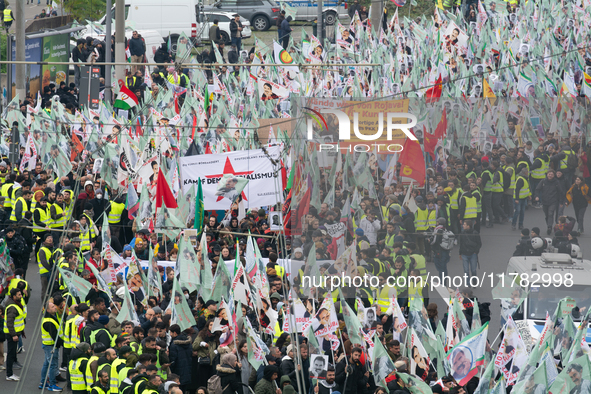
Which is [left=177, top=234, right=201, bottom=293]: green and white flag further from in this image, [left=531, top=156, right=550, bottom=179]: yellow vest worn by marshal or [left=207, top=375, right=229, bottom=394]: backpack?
[left=531, top=156, right=550, bottom=179]: yellow vest worn by marshal

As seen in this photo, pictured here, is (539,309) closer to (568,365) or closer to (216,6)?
(568,365)

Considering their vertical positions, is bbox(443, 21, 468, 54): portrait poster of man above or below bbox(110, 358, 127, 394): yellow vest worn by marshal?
above

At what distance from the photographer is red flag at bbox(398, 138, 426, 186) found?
11.6 metres

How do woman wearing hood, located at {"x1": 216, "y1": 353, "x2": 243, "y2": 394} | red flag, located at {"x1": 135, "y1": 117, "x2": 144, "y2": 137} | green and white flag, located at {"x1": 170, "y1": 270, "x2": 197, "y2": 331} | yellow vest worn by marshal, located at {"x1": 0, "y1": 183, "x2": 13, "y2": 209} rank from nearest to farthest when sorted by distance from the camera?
woman wearing hood, located at {"x1": 216, "y1": 353, "x2": 243, "y2": 394}
green and white flag, located at {"x1": 170, "y1": 270, "x2": 197, "y2": 331}
yellow vest worn by marshal, located at {"x1": 0, "y1": 183, "x2": 13, "y2": 209}
red flag, located at {"x1": 135, "y1": 117, "x2": 144, "y2": 137}

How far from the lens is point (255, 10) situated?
41.1 metres

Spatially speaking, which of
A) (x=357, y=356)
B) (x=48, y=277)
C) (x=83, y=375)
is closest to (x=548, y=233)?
(x=357, y=356)

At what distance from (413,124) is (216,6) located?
29917 millimetres

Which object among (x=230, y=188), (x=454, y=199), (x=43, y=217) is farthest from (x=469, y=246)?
(x=43, y=217)

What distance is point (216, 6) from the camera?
40.3 m

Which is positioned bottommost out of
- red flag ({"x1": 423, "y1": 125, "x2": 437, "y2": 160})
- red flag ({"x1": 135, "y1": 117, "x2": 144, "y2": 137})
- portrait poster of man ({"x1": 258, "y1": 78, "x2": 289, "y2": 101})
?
red flag ({"x1": 135, "y1": 117, "x2": 144, "y2": 137})

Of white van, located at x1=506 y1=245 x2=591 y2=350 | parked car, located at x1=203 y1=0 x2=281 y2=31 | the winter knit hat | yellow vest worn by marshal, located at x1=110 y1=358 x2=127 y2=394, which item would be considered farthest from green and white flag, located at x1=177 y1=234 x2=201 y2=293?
parked car, located at x1=203 y1=0 x2=281 y2=31

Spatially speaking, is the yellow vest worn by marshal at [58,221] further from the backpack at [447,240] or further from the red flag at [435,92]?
the red flag at [435,92]

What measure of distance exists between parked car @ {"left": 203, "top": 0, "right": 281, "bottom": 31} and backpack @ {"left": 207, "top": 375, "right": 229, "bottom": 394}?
30.4 m

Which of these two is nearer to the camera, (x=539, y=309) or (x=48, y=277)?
(x=539, y=309)
